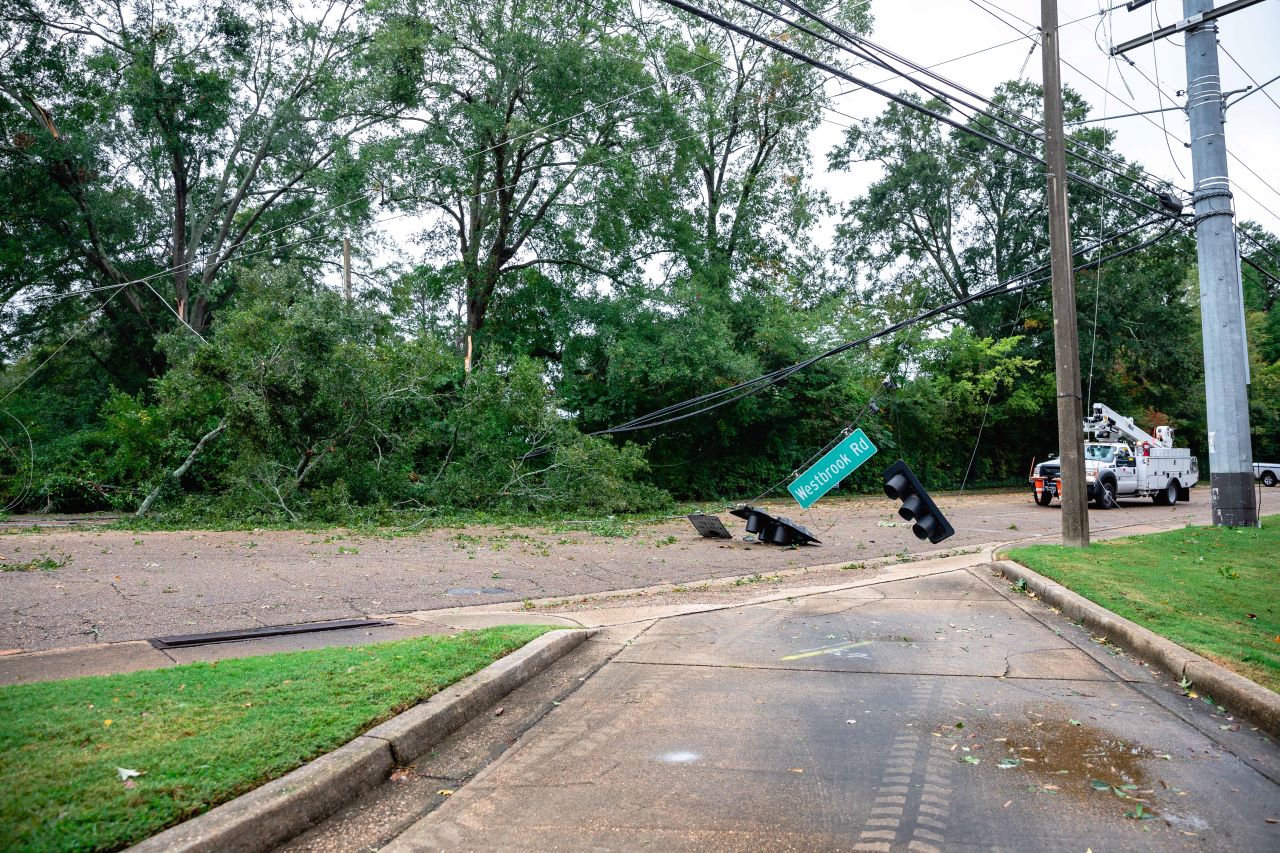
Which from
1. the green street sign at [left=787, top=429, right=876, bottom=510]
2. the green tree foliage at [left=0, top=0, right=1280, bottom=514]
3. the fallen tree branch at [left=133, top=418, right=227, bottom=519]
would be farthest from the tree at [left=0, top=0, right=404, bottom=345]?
the green street sign at [left=787, top=429, right=876, bottom=510]

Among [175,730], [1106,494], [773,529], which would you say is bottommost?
[175,730]

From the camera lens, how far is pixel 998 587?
1004 centimetres

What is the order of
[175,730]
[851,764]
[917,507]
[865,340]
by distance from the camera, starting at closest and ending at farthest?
[175,730] → [851,764] → [917,507] → [865,340]

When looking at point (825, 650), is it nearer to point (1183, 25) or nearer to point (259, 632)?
point (259, 632)

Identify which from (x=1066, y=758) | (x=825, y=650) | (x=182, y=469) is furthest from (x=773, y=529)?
(x=182, y=469)

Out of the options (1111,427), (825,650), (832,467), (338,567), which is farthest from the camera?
(1111,427)

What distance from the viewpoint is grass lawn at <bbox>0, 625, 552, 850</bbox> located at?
10.3 feet

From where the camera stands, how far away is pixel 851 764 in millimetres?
4180

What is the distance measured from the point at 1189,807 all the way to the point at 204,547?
12.7 meters

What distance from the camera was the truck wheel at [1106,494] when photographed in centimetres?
2406

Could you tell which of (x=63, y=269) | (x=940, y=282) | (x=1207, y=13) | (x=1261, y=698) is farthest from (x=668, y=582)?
(x=940, y=282)

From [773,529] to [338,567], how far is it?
7.54 metres

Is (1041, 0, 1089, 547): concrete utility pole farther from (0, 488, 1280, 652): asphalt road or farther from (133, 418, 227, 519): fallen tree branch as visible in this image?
(133, 418, 227, 519): fallen tree branch

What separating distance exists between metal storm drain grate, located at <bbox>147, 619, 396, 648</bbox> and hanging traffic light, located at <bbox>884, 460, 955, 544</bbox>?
23.6ft
